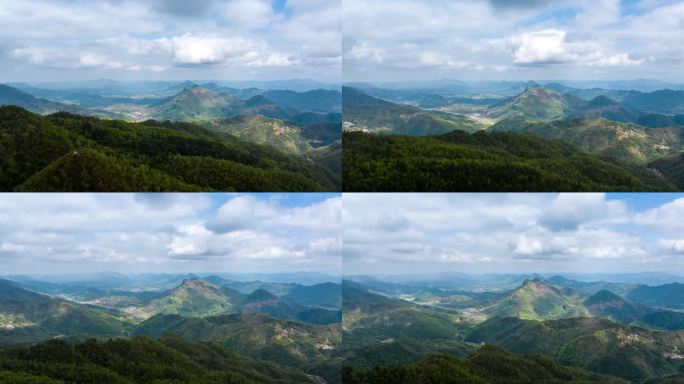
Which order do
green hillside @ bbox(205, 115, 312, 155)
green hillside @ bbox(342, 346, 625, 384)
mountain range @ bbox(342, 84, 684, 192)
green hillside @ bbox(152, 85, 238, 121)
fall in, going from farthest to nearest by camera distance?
green hillside @ bbox(205, 115, 312, 155) < green hillside @ bbox(152, 85, 238, 121) < green hillside @ bbox(342, 346, 625, 384) < mountain range @ bbox(342, 84, 684, 192)

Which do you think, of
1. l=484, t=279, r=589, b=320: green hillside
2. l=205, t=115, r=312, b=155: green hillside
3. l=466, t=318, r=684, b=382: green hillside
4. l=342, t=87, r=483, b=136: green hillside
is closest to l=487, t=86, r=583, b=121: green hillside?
l=342, t=87, r=483, b=136: green hillside

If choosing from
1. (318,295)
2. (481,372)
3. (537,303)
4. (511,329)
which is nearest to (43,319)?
(318,295)

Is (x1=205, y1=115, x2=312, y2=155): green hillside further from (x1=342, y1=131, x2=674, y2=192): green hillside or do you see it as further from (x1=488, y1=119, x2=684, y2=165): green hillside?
(x1=488, y1=119, x2=684, y2=165): green hillside

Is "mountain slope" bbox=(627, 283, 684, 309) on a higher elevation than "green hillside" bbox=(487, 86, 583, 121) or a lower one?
lower

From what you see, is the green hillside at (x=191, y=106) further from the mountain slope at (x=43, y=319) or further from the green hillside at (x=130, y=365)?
the green hillside at (x=130, y=365)

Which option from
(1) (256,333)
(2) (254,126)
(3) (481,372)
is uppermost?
(2) (254,126)

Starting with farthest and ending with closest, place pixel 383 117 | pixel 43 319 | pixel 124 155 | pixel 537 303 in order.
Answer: pixel 383 117, pixel 124 155, pixel 537 303, pixel 43 319

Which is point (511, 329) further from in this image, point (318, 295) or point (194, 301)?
point (194, 301)
